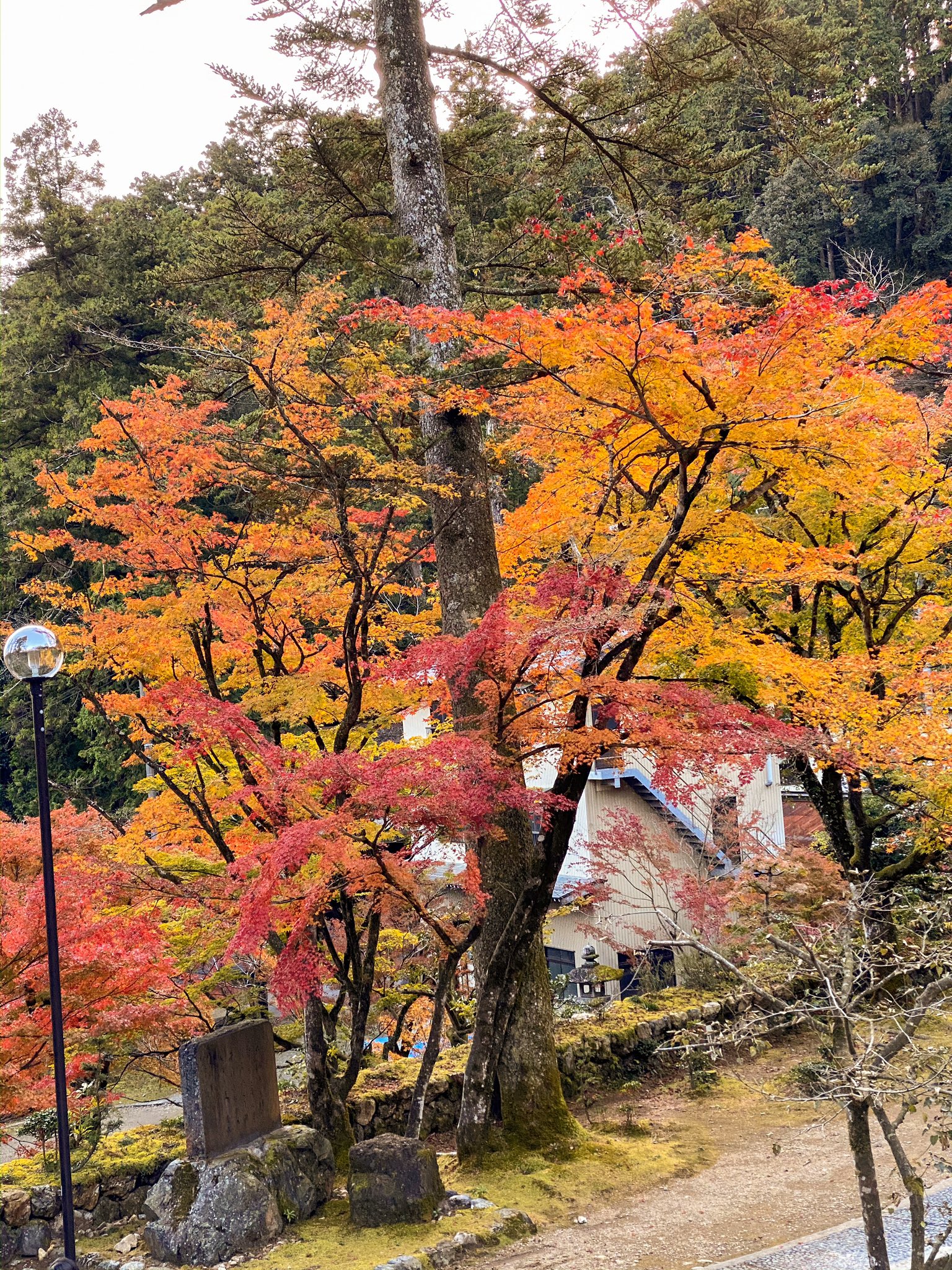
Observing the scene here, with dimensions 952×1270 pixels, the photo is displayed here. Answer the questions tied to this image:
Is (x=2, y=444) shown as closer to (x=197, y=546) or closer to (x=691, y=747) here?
(x=197, y=546)

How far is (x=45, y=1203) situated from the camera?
7965mm

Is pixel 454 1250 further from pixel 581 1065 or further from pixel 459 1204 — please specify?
pixel 581 1065

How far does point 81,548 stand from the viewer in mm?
A: 9516

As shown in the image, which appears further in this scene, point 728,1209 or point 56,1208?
point 56,1208

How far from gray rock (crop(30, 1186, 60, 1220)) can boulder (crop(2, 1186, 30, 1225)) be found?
6 cm

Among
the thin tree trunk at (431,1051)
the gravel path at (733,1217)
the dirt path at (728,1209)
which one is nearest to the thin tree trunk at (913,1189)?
the gravel path at (733,1217)

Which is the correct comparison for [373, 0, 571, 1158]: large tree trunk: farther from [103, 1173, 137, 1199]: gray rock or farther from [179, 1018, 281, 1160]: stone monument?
[103, 1173, 137, 1199]: gray rock

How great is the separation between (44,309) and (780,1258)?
80.4 feet

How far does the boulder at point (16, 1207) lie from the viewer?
7777 millimetres

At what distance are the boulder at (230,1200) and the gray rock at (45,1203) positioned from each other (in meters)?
1.15

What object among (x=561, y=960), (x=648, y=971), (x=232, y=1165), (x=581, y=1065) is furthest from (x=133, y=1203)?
(x=561, y=960)

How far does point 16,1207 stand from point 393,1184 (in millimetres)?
3184

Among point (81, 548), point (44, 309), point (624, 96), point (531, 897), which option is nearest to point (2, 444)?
point (44, 309)

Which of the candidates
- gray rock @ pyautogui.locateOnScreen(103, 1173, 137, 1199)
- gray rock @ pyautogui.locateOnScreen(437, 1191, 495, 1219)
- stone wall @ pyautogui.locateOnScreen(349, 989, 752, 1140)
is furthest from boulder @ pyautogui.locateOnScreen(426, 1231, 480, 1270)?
gray rock @ pyautogui.locateOnScreen(103, 1173, 137, 1199)
